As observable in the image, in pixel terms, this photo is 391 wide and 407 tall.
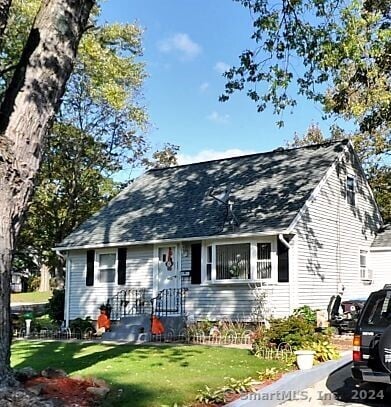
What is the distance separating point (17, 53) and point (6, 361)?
16.1 meters

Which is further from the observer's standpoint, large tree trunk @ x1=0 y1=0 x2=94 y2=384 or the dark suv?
the dark suv

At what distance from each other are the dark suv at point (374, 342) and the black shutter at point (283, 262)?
871cm

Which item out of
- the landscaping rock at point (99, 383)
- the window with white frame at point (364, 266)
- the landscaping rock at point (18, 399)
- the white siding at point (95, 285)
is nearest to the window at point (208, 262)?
the white siding at point (95, 285)

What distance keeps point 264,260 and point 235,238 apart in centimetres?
108

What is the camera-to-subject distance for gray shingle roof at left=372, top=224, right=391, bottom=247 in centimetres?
2139

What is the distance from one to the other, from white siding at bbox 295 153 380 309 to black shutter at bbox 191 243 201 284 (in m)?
3.19

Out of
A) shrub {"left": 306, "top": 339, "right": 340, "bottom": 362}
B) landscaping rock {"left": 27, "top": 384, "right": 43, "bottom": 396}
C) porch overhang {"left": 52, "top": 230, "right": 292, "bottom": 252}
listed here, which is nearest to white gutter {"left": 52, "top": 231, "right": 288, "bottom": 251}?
porch overhang {"left": 52, "top": 230, "right": 292, "bottom": 252}

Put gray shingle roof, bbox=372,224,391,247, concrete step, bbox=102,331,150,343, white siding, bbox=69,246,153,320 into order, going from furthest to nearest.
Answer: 1. gray shingle roof, bbox=372,224,391,247
2. white siding, bbox=69,246,153,320
3. concrete step, bbox=102,331,150,343

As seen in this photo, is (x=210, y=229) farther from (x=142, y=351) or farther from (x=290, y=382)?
(x=290, y=382)

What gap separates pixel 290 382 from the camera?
338 inches

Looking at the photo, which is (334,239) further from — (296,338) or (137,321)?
(296,338)

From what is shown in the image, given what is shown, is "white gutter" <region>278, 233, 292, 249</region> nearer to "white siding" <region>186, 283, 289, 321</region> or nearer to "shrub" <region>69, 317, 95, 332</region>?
"white siding" <region>186, 283, 289, 321</region>

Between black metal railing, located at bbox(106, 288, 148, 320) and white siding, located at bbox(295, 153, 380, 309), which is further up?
white siding, located at bbox(295, 153, 380, 309)

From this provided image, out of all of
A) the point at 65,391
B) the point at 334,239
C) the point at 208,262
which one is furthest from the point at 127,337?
the point at 65,391
